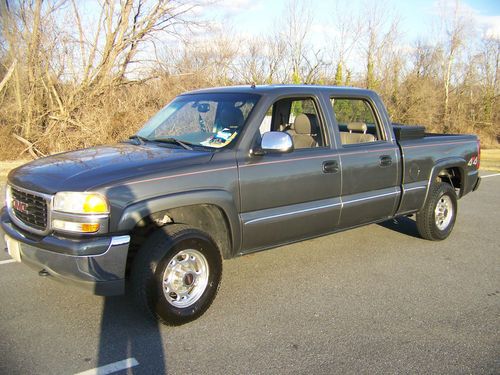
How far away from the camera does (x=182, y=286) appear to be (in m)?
3.79

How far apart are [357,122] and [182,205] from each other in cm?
301

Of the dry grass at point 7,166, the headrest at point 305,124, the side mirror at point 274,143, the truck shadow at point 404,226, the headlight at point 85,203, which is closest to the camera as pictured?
the headlight at point 85,203

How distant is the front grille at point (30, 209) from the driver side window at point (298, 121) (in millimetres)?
2062

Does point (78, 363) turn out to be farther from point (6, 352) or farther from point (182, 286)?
point (182, 286)

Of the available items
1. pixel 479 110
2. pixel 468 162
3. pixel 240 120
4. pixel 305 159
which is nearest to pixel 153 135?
pixel 240 120

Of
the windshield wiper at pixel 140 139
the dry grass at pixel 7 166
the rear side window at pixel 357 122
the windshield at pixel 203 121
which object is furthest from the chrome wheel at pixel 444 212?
the dry grass at pixel 7 166

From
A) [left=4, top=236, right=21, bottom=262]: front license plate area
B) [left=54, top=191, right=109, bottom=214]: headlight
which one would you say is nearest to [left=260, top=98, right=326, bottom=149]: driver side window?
[left=54, top=191, right=109, bottom=214]: headlight

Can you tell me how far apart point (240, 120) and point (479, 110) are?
82.0 ft

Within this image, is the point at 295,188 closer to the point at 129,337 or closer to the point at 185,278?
the point at 185,278

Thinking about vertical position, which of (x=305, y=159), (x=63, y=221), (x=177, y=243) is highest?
(x=305, y=159)

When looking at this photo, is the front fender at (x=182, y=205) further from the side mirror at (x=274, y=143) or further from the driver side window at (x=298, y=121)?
the driver side window at (x=298, y=121)

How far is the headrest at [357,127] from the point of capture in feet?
18.6

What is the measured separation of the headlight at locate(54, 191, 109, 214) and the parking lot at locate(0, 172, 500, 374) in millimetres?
968

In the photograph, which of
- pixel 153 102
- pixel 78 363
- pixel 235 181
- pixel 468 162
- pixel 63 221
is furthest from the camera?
pixel 153 102
